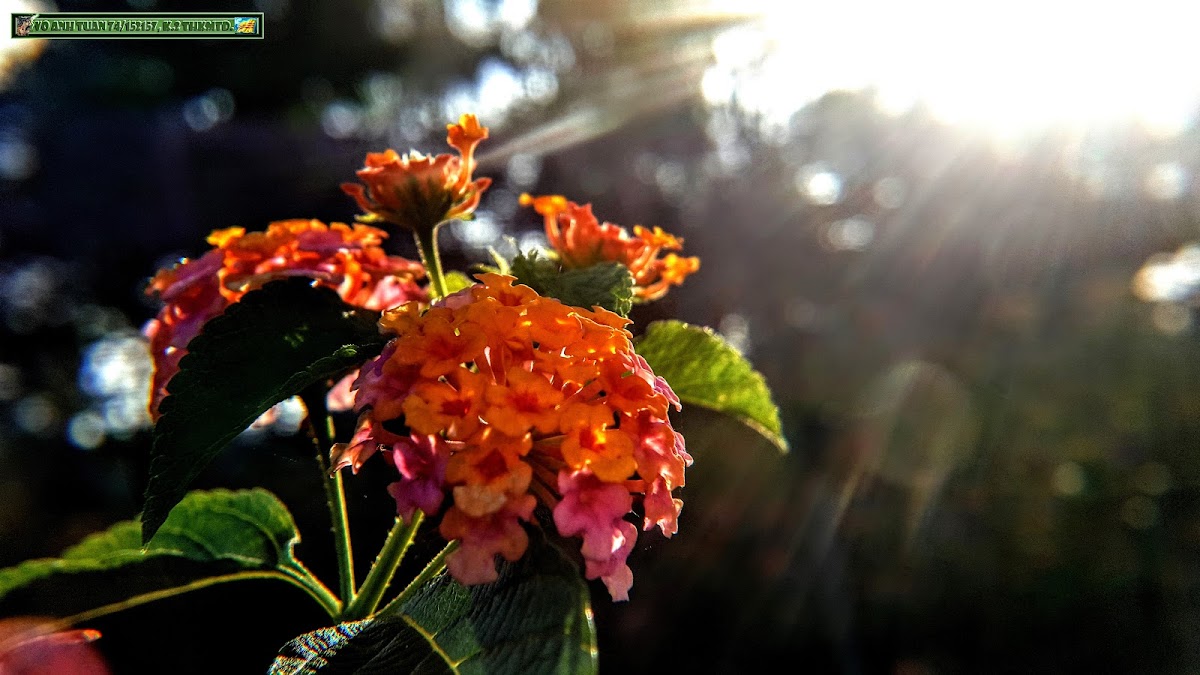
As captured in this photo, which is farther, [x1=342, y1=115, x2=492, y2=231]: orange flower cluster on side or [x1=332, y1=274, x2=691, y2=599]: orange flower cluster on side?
[x1=342, y1=115, x2=492, y2=231]: orange flower cluster on side

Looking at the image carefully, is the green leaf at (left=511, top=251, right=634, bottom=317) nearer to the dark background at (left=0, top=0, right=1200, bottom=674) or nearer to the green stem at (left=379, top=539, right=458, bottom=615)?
the green stem at (left=379, top=539, right=458, bottom=615)

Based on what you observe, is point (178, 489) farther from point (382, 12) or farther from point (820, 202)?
point (382, 12)

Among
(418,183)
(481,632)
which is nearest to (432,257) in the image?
(418,183)

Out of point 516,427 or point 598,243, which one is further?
point 598,243

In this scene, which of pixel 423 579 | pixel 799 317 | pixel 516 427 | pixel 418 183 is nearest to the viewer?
pixel 516 427

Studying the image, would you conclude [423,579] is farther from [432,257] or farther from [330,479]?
[432,257]

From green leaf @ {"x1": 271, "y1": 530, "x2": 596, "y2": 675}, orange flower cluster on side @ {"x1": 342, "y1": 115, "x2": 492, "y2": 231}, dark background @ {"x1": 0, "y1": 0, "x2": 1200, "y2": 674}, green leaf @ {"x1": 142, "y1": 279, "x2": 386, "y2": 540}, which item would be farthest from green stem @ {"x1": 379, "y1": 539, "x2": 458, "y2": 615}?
dark background @ {"x1": 0, "y1": 0, "x2": 1200, "y2": 674}
